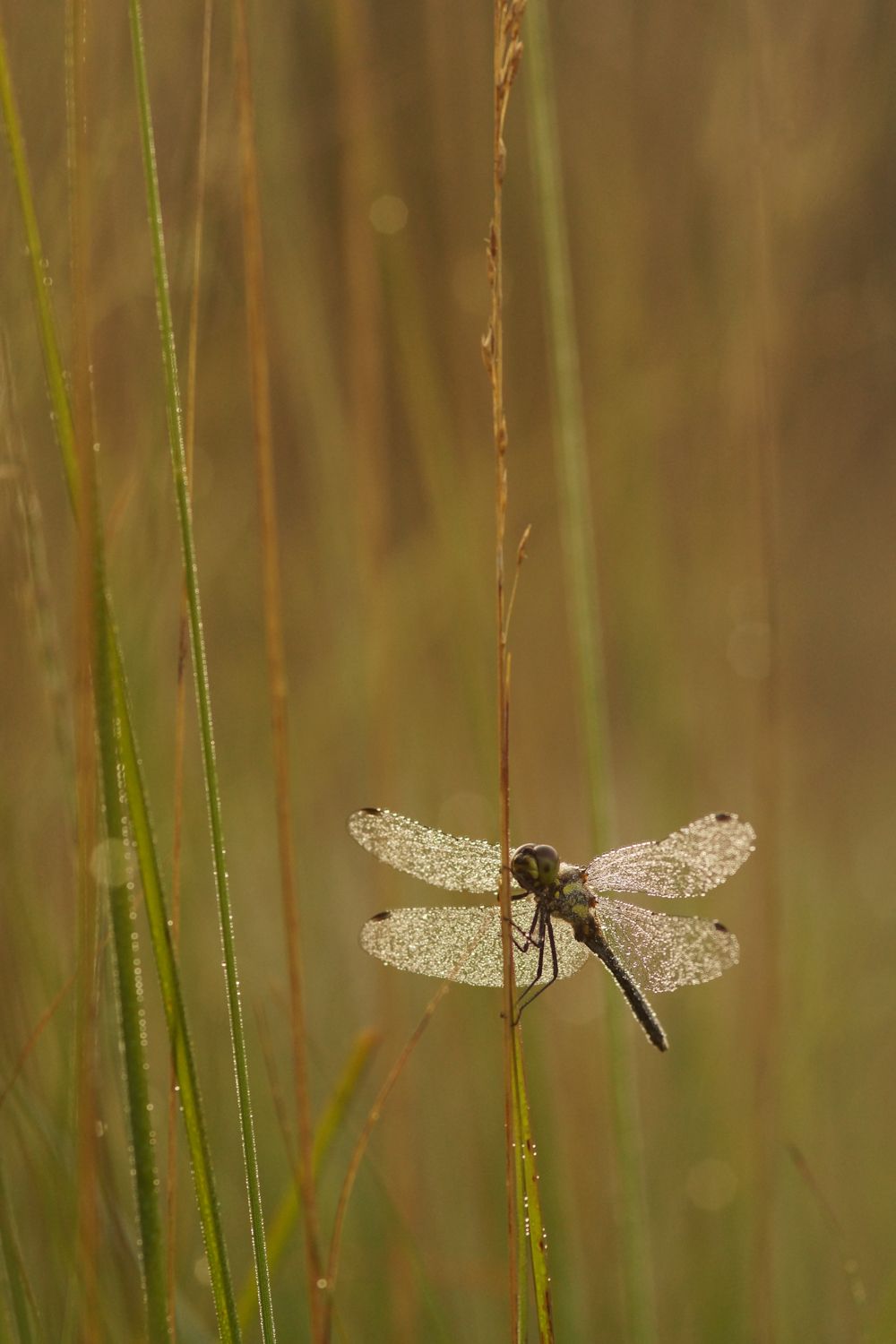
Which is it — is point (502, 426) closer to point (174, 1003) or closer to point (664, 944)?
point (174, 1003)

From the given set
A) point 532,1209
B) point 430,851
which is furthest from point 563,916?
point 532,1209

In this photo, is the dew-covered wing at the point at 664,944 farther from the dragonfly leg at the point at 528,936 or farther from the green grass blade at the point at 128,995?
the green grass blade at the point at 128,995

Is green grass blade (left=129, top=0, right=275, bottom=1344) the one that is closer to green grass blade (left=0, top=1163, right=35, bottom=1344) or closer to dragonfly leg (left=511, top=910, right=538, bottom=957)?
green grass blade (left=0, top=1163, right=35, bottom=1344)

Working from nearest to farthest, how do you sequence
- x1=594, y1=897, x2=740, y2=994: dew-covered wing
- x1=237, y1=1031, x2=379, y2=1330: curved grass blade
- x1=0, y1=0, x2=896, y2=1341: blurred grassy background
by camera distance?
x1=237, y1=1031, x2=379, y2=1330: curved grass blade
x1=594, y1=897, x2=740, y2=994: dew-covered wing
x1=0, y1=0, x2=896, y2=1341: blurred grassy background

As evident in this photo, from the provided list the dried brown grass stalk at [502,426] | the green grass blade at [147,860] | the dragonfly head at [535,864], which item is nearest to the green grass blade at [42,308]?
the green grass blade at [147,860]

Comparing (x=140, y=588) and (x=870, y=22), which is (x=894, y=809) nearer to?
(x=870, y=22)

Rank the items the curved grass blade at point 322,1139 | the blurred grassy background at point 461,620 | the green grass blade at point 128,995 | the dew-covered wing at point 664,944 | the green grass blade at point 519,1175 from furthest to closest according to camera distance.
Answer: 1. the blurred grassy background at point 461,620
2. the dew-covered wing at point 664,944
3. the curved grass blade at point 322,1139
4. the green grass blade at point 519,1175
5. the green grass blade at point 128,995

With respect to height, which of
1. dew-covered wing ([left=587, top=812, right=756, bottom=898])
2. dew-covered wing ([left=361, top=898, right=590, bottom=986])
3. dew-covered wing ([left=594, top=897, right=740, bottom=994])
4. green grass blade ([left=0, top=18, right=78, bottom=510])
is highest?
green grass blade ([left=0, top=18, right=78, bottom=510])

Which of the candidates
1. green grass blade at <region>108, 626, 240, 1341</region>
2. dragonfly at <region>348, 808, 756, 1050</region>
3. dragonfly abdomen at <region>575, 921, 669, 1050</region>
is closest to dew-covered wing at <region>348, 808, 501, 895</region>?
dragonfly at <region>348, 808, 756, 1050</region>
